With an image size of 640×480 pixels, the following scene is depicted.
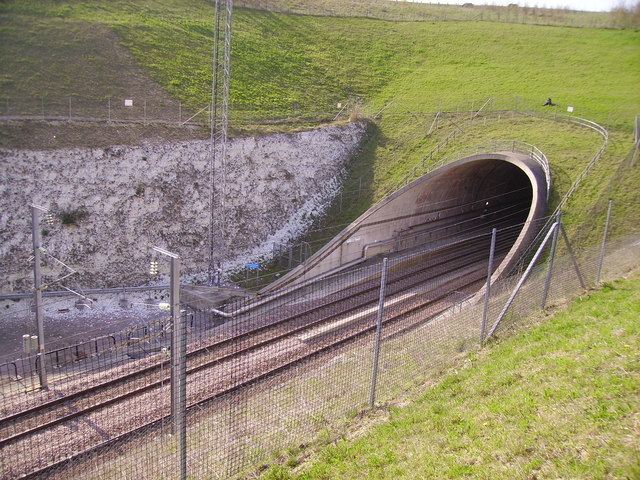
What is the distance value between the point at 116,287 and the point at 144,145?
6.46 meters

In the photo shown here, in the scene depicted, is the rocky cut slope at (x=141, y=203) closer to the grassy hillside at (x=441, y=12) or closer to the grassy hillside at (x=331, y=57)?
the grassy hillside at (x=331, y=57)

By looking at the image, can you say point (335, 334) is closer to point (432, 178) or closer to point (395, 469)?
point (395, 469)

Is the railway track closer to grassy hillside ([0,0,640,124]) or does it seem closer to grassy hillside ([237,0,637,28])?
grassy hillside ([0,0,640,124])

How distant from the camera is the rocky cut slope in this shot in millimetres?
19344

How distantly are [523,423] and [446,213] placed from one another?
2041 centimetres

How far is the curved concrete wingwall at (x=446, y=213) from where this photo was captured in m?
20.5

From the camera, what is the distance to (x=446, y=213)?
26.1 m

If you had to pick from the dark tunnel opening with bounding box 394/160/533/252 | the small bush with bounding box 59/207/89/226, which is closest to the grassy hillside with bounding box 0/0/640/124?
the dark tunnel opening with bounding box 394/160/533/252

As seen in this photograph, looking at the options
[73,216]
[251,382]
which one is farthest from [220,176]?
[251,382]

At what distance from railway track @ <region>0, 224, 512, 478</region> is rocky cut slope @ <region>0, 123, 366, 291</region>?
675cm

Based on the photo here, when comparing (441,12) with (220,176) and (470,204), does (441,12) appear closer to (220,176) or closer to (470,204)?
(470,204)

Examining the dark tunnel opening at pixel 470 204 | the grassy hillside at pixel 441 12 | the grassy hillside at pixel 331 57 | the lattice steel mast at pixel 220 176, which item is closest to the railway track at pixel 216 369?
the lattice steel mast at pixel 220 176

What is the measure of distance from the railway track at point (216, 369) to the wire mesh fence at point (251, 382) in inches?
1.4

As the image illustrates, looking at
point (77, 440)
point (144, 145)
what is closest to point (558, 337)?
point (77, 440)
